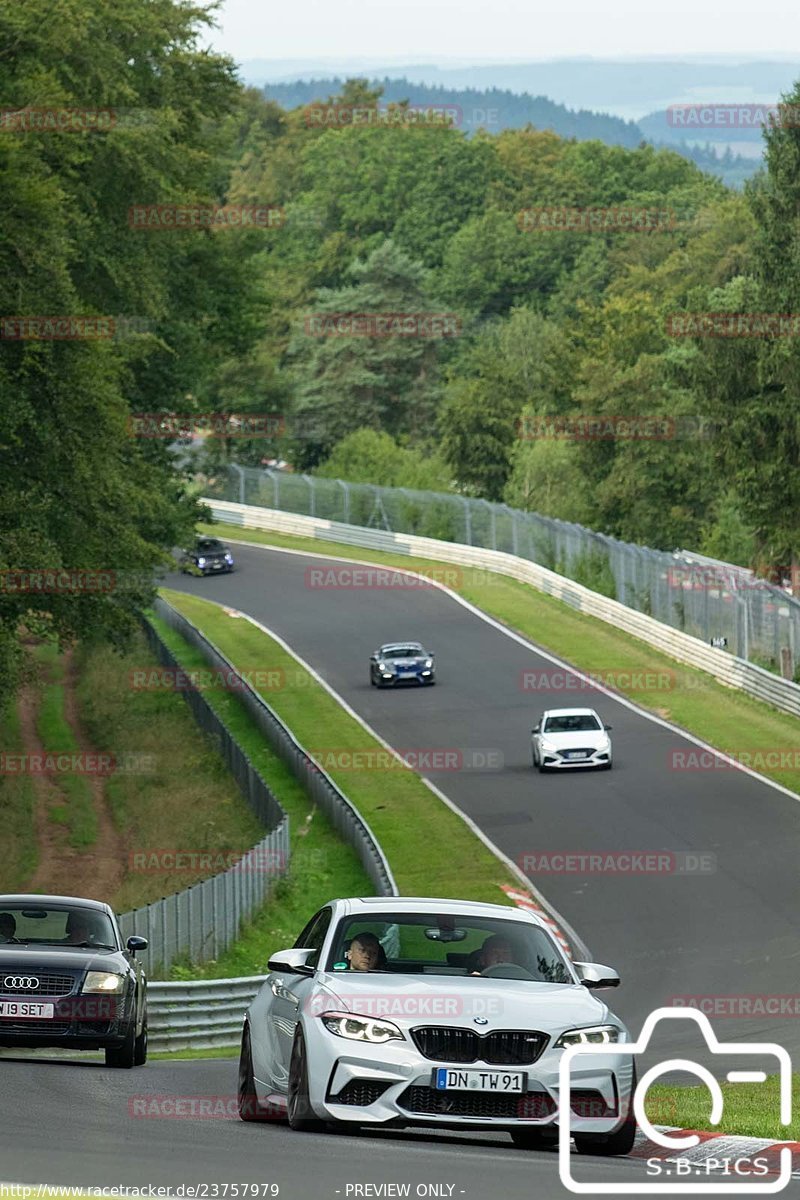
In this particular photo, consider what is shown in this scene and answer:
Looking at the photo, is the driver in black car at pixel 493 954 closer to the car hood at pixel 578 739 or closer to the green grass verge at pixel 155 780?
the green grass verge at pixel 155 780

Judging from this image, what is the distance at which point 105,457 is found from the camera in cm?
3584

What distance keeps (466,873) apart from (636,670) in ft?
72.2

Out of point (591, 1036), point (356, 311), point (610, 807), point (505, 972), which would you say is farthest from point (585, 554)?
point (591, 1036)

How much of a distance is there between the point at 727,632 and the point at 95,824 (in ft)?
68.4

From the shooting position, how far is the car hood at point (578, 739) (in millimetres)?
41688

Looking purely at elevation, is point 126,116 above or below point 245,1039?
above

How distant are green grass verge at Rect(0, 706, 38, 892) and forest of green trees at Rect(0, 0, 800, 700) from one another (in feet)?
11.5

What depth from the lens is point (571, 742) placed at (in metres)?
41.7

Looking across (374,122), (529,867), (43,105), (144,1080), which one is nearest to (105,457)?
(43,105)

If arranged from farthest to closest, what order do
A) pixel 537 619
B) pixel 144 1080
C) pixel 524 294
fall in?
1. pixel 524 294
2. pixel 537 619
3. pixel 144 1080

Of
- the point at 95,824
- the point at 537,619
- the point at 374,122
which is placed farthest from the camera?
the point at 374,122

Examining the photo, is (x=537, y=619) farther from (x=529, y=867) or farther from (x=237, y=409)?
(x=237, y=409)

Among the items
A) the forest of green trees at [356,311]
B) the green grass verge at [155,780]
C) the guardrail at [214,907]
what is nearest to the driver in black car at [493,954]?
the guardrail at [214,907]

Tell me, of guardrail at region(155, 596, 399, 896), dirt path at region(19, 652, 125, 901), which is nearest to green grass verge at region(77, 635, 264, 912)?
dirt path at region(19, 652, 125, 901)
